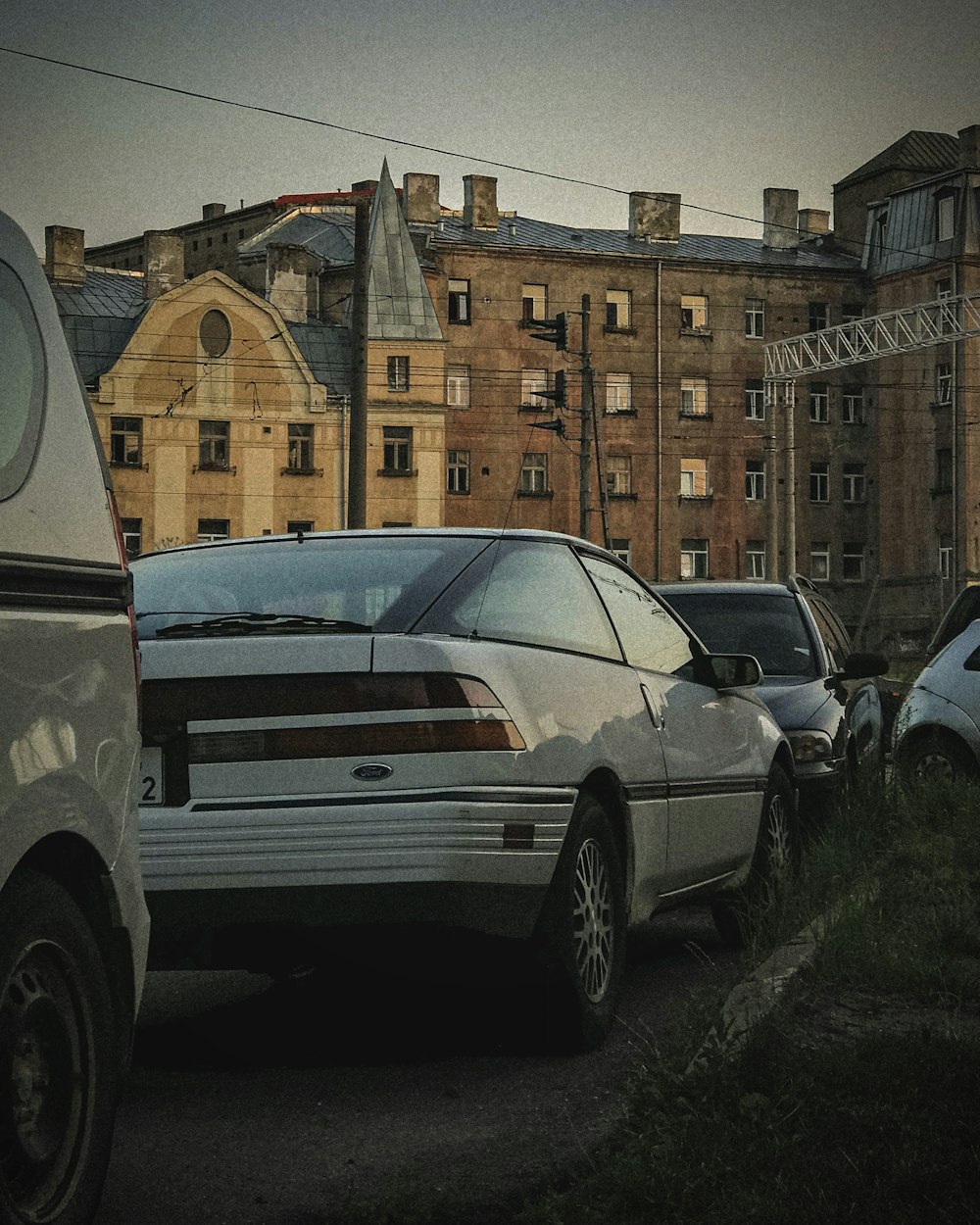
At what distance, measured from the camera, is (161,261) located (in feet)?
233

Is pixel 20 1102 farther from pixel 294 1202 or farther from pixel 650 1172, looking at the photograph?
pixel 650 1172

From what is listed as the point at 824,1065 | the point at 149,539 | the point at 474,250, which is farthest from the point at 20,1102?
the point at 474,250

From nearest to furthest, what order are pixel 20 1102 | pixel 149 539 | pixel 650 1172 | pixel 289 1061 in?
pixel 20 1102
pixel 650 1172
pixel 289 1061
pixel 149 539

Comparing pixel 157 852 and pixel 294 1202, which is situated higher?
pixel 157 852

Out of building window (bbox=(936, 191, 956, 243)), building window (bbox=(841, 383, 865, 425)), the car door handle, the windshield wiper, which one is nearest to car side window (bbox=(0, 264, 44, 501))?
the windshield wiper

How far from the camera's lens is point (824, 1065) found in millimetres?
5004

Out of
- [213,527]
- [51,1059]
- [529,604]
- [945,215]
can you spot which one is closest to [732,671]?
[529,604]

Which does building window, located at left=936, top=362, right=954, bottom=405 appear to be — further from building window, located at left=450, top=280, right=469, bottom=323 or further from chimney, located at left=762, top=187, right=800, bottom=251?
building window, located at left=450, top=280, right=469, bottom=323

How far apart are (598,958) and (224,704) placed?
58.8 inches

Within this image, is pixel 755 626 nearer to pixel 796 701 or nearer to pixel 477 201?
pixel 796 701

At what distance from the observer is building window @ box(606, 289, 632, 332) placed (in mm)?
70500

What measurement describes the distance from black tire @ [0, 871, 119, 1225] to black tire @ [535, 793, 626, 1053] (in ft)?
6.34

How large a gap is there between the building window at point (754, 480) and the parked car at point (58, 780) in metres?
68.8

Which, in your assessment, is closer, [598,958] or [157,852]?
[157,852]
